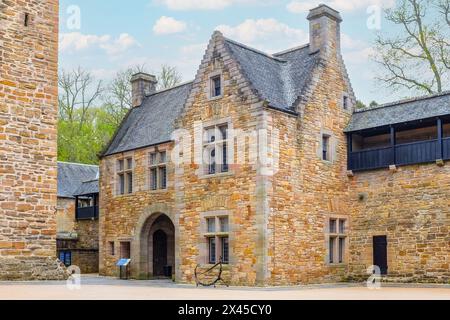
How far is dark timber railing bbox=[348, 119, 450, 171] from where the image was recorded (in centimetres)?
2175

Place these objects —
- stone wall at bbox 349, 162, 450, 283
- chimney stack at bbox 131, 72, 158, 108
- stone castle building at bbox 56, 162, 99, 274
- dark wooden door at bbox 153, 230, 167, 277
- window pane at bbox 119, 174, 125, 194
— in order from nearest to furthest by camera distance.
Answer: stone wall at bbox 349, 162, 450, 283, dark wooden door at bbox 153, 230, 167, 277, window pane at bbox 119, 174, 125, 194, chimney stack at bbox 131, 72, 158, 108, stone castle building at bbox 56, 162, 99, 274

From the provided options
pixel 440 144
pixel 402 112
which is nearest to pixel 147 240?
pixel 402 112

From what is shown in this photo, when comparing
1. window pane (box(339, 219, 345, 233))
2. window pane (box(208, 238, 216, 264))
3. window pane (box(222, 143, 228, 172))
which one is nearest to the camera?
window pane (box(222, 143, 228, 172))

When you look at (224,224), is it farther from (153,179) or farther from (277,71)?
(153,179)

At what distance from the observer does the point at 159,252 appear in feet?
96.7

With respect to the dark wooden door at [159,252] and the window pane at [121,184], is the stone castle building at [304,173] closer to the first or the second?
the dark wooden door at [159,252]

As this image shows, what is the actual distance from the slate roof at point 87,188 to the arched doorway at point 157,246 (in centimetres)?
715

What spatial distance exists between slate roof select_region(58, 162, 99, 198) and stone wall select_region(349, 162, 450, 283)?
63.1ft

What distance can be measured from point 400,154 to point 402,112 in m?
1.62

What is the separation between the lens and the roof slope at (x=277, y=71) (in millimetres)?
22359

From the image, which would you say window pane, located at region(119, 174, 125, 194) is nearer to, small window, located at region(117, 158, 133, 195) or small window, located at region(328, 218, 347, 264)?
small window, located at region(117, 158, 133, 195)

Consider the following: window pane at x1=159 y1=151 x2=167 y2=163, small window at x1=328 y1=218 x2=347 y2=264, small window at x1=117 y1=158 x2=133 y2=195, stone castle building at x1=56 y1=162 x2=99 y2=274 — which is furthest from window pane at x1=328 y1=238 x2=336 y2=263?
stone castle building at x1=56 y1=162 x2=99 y2=274

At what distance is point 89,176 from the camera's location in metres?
41.3

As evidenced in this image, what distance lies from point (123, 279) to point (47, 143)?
9721 mm
